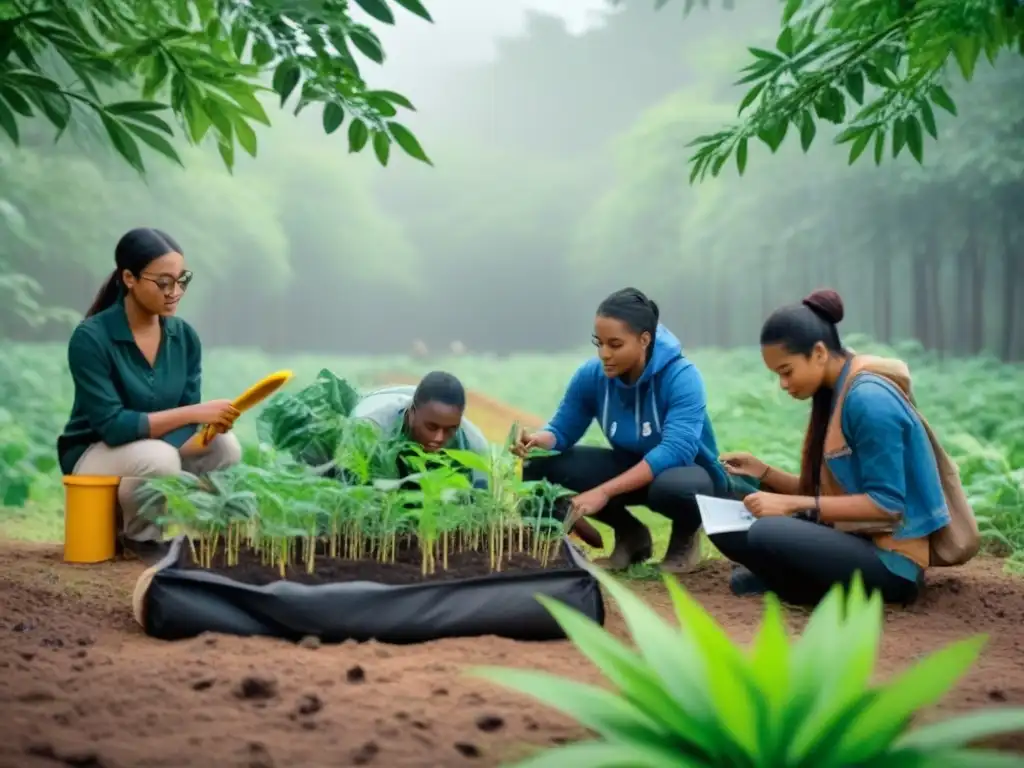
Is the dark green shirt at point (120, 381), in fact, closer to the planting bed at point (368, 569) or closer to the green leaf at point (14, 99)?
the planting bed at point (368, 569)

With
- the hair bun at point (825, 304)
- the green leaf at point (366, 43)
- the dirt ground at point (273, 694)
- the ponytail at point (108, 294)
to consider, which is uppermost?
the green leaf at point (366, 43)

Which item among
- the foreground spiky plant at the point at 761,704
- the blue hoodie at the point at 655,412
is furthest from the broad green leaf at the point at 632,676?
the blue hoodie at the point at 655,412

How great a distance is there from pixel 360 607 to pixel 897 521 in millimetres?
1642

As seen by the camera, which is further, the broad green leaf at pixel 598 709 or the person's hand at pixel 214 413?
the person's hand at pixel 214 413

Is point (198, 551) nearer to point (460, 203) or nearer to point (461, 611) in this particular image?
point (461, 611)

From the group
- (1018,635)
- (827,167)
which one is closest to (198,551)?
(1018,635)

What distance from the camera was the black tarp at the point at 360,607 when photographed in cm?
281

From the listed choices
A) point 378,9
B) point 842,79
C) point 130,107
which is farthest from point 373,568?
point 842,79

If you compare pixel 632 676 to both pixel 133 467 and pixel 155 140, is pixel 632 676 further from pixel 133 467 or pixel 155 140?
pixel 133 467

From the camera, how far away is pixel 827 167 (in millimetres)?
15125

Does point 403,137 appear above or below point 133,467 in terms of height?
above

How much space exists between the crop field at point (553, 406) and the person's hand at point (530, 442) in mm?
1190

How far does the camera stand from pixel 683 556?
4.21 metres

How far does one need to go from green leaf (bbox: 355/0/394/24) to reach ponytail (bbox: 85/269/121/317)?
6.93ft
